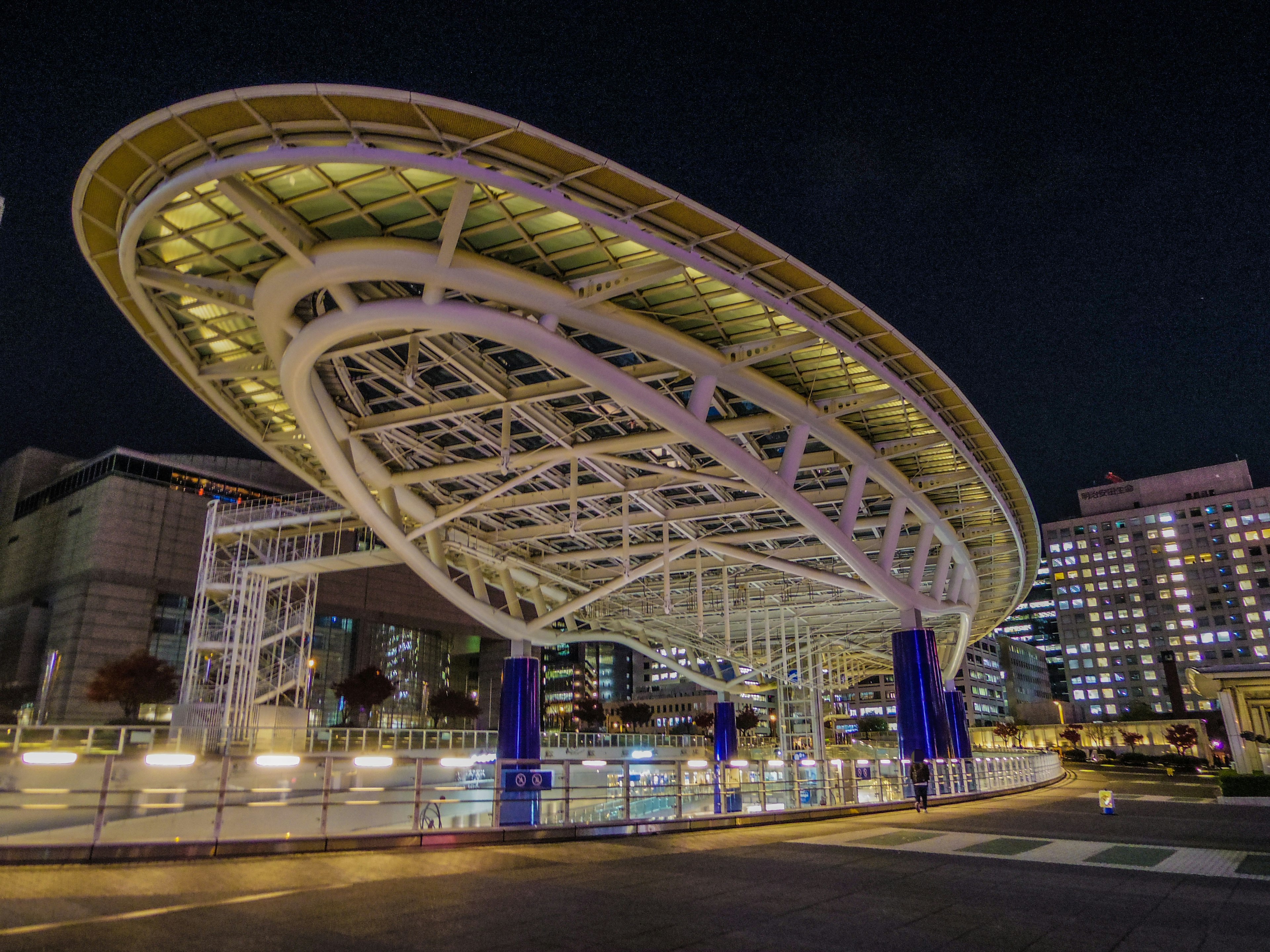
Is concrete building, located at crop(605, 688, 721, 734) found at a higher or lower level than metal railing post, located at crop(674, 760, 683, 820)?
higher

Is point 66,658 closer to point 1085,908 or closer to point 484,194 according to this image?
point 484,194

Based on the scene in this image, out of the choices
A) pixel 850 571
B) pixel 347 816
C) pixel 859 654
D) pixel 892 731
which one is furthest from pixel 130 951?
pixel 892 731

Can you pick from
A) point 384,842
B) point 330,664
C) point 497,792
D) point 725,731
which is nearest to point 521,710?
point 497,792

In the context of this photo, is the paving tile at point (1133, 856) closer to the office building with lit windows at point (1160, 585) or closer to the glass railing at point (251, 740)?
the glass railing at point (251, 740)

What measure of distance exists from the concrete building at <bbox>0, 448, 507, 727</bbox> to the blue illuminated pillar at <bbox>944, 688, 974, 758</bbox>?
48881 mm

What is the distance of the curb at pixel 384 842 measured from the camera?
357 inches

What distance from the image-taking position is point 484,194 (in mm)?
15906

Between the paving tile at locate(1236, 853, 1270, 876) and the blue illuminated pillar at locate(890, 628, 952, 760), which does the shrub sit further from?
the paving tile at locate(1236, 853, 1270, 876)

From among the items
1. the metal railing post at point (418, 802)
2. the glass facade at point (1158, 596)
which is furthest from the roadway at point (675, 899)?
the glass facade at point (1158, 596)

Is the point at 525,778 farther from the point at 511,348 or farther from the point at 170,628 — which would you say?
the point at 170,628

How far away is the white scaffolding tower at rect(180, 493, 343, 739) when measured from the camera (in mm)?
38281

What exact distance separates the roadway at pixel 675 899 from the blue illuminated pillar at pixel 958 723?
2952 centimetres

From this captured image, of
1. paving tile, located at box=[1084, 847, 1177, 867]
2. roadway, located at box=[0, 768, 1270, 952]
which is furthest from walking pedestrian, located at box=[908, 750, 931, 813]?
paving tile, located at box=[1084, 847, 1177, 867]

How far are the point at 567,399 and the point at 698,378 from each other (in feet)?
20.5
